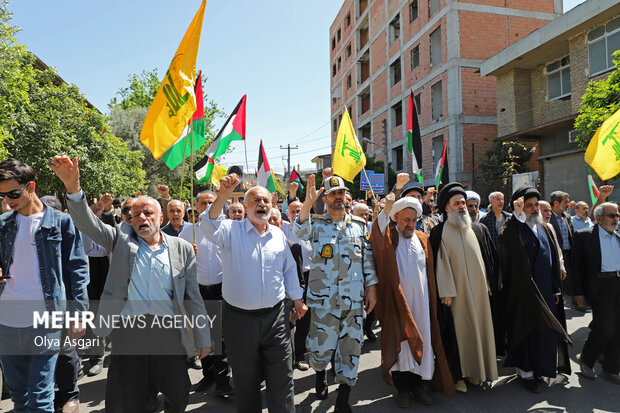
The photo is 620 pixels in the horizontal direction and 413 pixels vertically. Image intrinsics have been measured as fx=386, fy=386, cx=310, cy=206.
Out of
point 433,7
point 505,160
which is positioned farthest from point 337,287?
point 433,7

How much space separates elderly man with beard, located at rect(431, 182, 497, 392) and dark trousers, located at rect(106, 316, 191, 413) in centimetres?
272

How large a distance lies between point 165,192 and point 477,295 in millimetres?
4830

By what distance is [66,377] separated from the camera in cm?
361

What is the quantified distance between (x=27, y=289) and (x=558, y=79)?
19703 mm

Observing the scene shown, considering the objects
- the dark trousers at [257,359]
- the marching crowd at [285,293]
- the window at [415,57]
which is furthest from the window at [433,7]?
the dark trousers at [257,359]

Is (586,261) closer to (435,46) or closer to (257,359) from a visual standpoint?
(257,359)

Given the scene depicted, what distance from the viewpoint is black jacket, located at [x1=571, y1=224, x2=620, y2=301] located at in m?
4.58

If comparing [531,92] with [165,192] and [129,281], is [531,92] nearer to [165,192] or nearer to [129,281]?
[165,192]

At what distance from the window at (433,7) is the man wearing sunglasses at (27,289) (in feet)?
81.9

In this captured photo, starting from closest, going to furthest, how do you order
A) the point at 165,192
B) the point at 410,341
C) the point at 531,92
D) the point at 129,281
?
the point at 129,281 → the point at 410,341 → the point at 165,192 → the point at 531,92

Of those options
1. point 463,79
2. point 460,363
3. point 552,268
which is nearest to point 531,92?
point 463,79

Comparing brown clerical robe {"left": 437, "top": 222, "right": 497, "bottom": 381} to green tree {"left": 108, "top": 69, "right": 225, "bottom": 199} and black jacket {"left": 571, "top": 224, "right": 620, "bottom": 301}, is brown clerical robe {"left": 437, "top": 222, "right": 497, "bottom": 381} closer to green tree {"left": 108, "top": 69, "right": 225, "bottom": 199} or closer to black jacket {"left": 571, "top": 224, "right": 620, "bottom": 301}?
black jacket {"left": 571, "top": 224, "right": 620, "bottom": 301}

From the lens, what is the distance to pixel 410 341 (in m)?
3.75

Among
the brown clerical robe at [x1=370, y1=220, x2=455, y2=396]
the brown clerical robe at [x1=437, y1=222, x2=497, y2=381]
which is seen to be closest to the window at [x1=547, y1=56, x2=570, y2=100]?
the brown clerical robe at [x1=437, y1=222, x2=497, y2=381]
